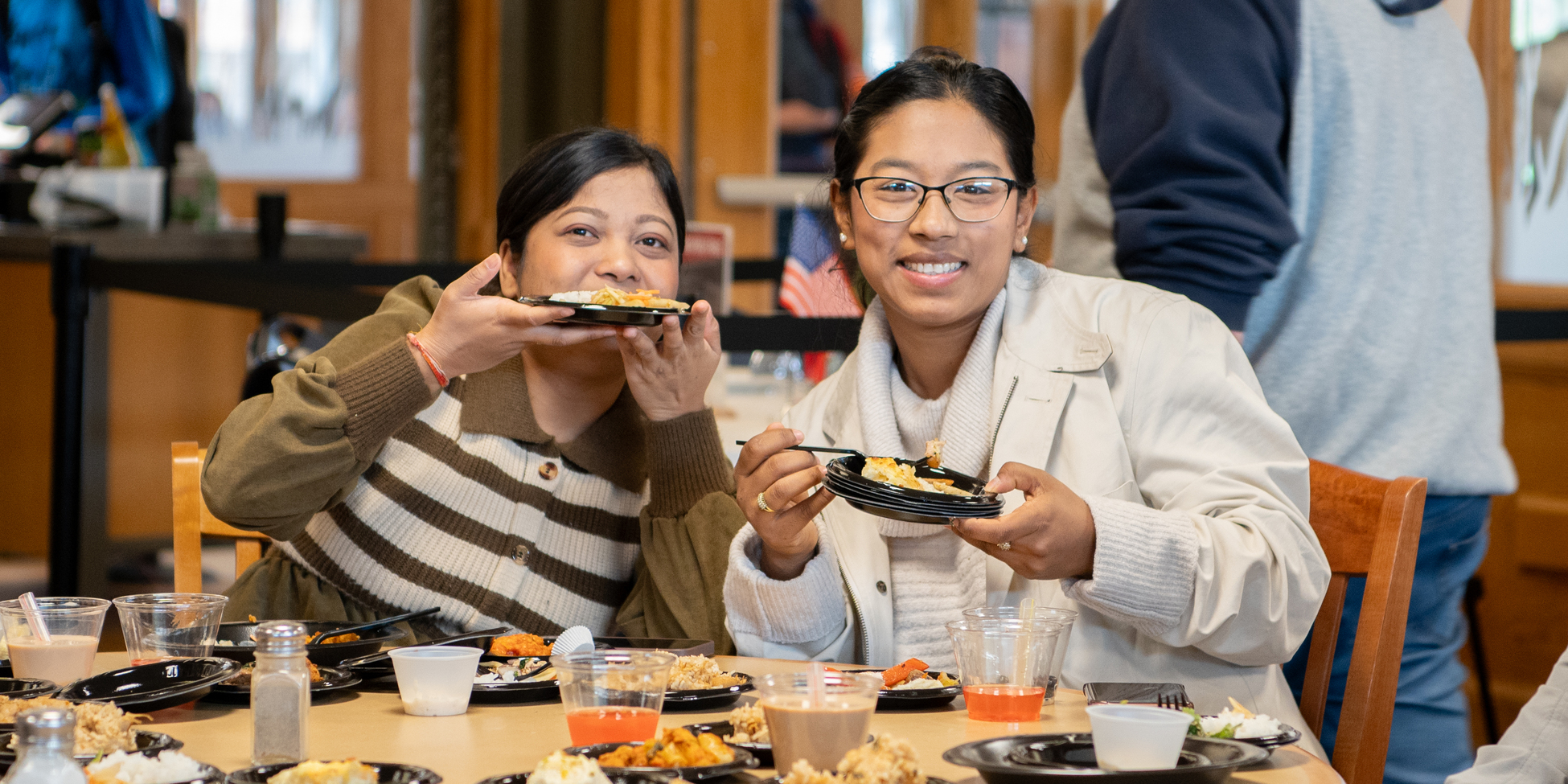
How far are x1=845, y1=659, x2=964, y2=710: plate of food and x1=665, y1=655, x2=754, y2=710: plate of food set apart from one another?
12 centimetres

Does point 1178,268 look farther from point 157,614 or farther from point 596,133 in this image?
point 157,614

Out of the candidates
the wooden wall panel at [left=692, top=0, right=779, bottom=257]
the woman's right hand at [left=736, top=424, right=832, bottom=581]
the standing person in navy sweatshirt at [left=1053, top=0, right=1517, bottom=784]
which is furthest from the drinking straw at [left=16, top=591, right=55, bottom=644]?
the wooden wall panel at [left=692, top=0, right=779, bottom=257]

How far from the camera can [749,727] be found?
126 centimetres

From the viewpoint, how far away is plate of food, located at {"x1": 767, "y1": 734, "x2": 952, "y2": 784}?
1047 millimetres

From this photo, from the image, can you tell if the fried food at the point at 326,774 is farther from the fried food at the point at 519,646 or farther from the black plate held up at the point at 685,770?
the fried food at the point at 519,646

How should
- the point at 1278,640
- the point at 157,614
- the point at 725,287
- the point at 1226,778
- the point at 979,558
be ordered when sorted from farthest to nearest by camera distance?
the point at 725,287 → the point at 979,558 → the point at 1278,640 → the point at 157,614 → the point at 1226,778

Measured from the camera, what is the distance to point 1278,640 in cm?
162

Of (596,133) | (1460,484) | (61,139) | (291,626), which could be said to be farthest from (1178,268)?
(61,139)

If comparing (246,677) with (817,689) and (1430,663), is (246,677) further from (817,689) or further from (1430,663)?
(1430,663)

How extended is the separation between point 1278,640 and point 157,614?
1161 millimetres

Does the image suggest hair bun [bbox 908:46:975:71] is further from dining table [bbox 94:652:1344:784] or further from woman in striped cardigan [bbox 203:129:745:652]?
dining table [bbox 94:652:1344:784]

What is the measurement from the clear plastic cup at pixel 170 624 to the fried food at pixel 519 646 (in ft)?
0.92

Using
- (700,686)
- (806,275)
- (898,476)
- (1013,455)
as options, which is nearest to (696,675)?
(700,686)

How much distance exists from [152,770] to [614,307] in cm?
82
